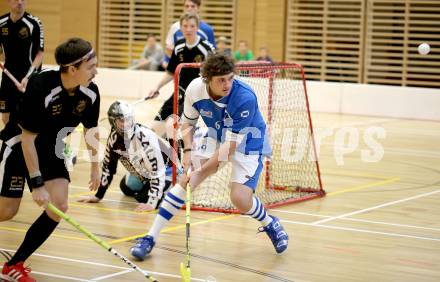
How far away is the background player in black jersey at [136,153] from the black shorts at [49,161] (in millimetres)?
2043

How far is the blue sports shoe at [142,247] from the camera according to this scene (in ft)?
16.7

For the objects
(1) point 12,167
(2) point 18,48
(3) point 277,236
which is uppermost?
(2) point 18,48

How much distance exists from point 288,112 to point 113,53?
11.3 metres

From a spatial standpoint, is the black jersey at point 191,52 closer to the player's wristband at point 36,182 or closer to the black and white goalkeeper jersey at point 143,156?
the black and white goalkeeper jersey at point 143,156

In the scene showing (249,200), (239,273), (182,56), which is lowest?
(239,273)

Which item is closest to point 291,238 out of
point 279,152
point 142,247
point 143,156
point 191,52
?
point 142,247

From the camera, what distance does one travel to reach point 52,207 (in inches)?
168

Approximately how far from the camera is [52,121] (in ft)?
14.6

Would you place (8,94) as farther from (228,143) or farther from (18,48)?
(228,143)

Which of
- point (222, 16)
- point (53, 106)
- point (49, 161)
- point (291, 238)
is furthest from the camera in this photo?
point (222, 16)

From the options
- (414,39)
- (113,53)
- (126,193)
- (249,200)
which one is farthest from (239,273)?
(113,53)

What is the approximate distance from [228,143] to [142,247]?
819 millimetres

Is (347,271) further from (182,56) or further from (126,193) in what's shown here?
(182,56)

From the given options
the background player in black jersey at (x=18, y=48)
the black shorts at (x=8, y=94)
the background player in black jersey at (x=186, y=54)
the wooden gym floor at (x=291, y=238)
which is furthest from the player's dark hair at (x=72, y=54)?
the black shorts at (x=8, y=94)
